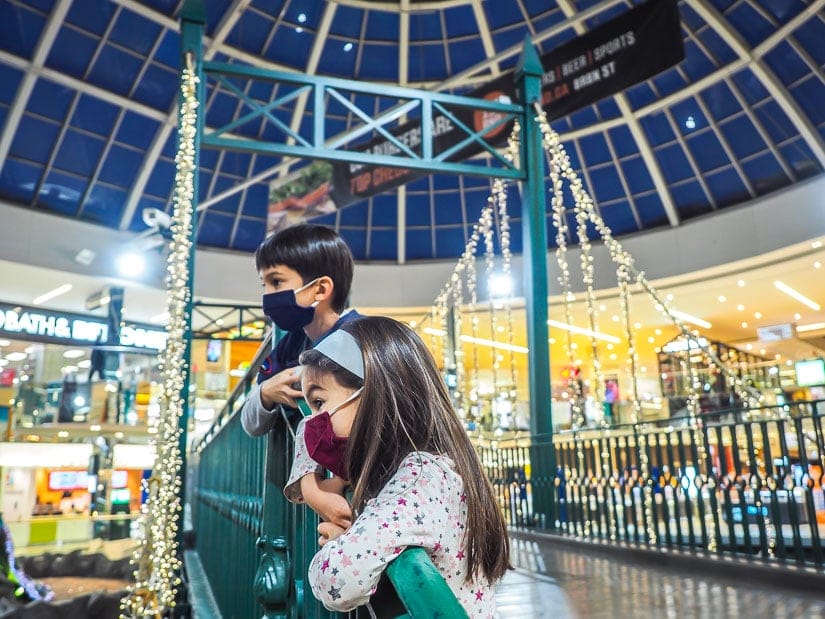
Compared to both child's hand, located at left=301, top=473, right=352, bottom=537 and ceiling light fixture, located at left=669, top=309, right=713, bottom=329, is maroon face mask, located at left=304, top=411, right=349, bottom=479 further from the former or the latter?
ceiling light fixture, located at left=669, top=309, right=713, bottom=329

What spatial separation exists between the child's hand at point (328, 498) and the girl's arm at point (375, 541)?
13 cm

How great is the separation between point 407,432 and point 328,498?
0.18 m

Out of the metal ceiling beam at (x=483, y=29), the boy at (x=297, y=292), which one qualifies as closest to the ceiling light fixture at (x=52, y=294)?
the metal ceiling beam at (x=483, y=29)

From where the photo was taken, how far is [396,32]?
53.9 feet

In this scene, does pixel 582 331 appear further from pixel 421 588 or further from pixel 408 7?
pixel 421 588

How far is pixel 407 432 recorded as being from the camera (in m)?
1.24

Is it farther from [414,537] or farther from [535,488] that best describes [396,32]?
[414,537]

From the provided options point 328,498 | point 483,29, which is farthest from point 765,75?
point 328,498

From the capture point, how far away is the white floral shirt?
3.25 ft

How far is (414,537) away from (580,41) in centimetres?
1019

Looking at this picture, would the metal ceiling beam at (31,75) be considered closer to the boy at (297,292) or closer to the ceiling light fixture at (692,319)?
the boy at (297,292)

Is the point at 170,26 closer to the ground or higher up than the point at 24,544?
higher up

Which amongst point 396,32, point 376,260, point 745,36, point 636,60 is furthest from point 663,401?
point 636,60

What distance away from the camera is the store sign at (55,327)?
51.7 ft
